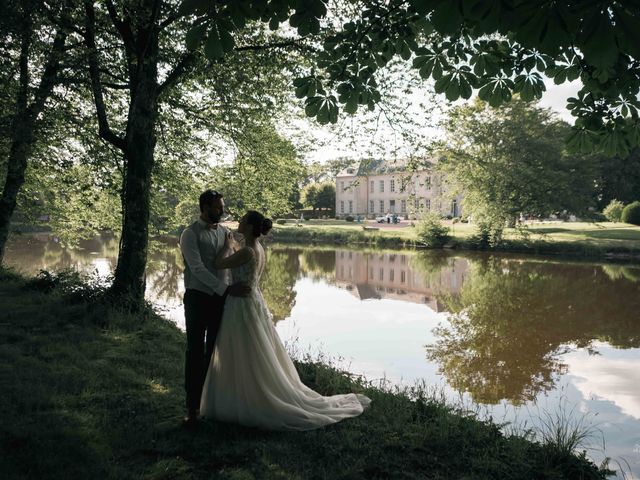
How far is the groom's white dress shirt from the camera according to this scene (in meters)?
3.92

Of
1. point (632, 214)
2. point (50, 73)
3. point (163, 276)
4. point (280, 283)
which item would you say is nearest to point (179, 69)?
point (50, 73)

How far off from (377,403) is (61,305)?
590cm

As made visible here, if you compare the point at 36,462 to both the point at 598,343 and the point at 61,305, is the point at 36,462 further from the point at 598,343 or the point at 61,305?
the point at 598,343

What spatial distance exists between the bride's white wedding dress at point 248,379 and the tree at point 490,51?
68.2 inches

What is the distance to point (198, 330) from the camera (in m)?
4.02

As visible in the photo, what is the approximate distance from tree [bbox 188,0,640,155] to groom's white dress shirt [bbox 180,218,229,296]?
1362mm

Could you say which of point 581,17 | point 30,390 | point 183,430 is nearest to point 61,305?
point 30,390

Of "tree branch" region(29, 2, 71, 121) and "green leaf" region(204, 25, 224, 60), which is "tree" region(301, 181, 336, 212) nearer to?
"tree branch" region(29, 2, 71, 121)

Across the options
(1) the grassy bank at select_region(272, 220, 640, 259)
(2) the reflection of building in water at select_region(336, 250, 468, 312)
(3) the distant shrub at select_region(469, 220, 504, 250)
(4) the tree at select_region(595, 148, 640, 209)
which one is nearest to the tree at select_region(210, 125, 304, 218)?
(2) the reflection of building in water at select_region(336, 250, 468, 312)

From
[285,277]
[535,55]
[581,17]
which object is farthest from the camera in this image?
[285,277]

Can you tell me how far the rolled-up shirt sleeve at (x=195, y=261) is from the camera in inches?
154

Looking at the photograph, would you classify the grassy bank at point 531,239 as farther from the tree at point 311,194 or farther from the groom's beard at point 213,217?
the groom's beard at point 213,217

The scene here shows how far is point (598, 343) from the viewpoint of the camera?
1012 cm

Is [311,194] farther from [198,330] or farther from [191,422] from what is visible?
[191,422]
